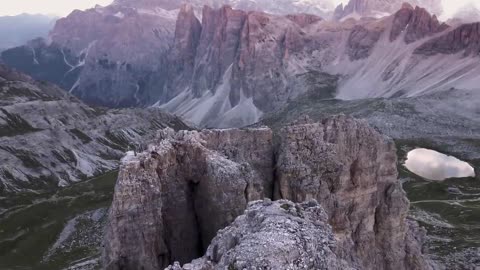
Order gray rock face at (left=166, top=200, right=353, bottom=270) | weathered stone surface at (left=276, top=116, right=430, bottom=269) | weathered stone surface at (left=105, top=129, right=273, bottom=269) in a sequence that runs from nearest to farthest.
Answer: gray rock face at (left=166, top=200, right=353, bottom=270) → weathered stone surface at (left=105, top=129, right=273, bottom=269) → weathered stone surface at (left=276, top=116, right=430, bottom=269)

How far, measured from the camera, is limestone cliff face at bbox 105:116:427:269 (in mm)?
33906

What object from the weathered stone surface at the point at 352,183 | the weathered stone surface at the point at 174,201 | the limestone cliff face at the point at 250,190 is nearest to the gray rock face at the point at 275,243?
the limestone cliff face at the point at 250,190

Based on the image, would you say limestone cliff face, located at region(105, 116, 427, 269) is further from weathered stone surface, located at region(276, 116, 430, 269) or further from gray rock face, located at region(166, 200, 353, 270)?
gray rock face, located at region(166, 200, 353, 270)

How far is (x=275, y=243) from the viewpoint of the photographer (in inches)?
899

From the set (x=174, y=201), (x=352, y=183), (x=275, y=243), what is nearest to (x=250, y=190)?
(x=174, y=201)

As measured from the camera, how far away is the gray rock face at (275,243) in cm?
2225

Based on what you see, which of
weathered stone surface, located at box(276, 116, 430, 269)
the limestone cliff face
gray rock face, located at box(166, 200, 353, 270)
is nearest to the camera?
gray rock face, located at box(166, 200, 353, 270)

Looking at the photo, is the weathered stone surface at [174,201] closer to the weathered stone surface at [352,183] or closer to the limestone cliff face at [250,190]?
the limestone cliff face at [250,190]

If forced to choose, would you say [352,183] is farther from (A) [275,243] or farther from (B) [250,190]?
(A) [275,243]

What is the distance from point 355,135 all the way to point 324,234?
23.5 meters

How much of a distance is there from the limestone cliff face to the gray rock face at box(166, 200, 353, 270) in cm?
28

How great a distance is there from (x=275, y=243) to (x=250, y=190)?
42.7 feet

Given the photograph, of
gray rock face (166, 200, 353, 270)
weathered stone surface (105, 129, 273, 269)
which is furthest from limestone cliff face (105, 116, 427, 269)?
gray rock face (166, 200, 353, 270)

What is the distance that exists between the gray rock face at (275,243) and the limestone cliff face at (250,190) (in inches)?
10.8
